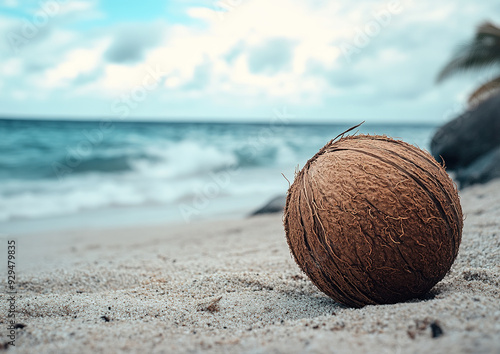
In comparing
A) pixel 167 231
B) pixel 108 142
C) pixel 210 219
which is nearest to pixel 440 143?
pixel 210 219

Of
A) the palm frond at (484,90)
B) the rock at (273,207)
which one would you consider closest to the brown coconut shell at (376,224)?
the rock at (273,207)

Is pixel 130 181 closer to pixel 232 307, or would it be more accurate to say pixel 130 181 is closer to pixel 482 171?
pixel 482 171

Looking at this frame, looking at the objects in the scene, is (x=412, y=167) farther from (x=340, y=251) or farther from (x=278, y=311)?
(x=278, y=311)

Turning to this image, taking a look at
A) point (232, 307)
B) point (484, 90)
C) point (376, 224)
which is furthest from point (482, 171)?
point (232, 307)

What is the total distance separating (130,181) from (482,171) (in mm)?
10315

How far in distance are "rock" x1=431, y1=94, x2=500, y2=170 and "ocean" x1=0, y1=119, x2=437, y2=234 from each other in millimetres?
1174

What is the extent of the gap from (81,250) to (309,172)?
4609 mm

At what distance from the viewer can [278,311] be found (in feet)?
9.93

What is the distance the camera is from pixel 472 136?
396 inches

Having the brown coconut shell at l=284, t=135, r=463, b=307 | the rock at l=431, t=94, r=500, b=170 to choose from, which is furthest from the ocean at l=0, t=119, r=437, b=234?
the brown coconut shell at l=284, t=135, r=463, b=307

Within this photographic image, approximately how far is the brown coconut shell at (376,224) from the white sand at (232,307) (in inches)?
7.5

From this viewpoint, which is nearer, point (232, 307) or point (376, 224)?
point (376, 224)

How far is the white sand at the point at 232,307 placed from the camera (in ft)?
7.11

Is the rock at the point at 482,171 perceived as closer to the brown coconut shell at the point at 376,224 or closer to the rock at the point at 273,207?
the rock at the point at 273,207
